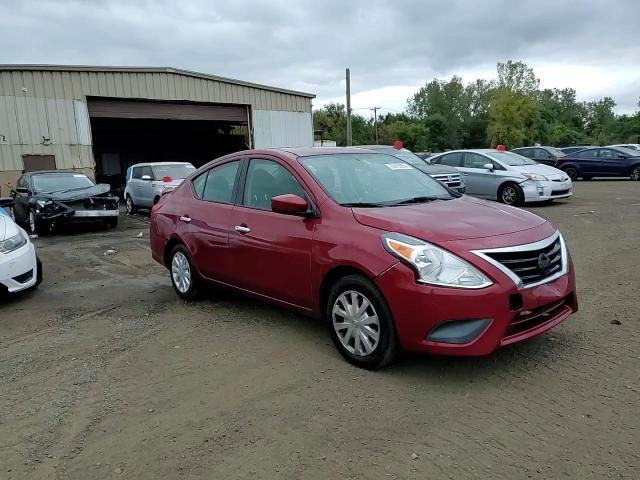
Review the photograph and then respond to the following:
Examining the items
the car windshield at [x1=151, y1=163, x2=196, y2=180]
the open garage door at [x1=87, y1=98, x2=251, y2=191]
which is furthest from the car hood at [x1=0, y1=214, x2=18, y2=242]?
the open garage door at [x1=87, y1=98, x2=251, y2=191]

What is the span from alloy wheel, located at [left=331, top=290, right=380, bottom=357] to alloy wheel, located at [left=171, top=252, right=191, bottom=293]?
239 centimetres

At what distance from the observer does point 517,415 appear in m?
3.20

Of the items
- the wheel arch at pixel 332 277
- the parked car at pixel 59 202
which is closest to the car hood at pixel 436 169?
the parked car at pixel 59 202

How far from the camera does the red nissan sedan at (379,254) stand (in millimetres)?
3492

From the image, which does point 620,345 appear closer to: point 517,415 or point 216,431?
point 517,415

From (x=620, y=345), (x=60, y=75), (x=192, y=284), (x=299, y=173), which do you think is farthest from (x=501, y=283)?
(x=60, y=75)

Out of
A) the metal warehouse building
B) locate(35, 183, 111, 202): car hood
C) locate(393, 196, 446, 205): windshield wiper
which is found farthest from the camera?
the metal warehouse building

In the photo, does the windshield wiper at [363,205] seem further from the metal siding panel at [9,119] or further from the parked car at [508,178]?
the metal siding panel at [9,119]

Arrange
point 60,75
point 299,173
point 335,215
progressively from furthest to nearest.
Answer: point 60,75 < point 299,173 < point 335,215

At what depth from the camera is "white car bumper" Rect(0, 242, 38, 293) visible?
231 inches

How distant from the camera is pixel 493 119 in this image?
67.1 metres

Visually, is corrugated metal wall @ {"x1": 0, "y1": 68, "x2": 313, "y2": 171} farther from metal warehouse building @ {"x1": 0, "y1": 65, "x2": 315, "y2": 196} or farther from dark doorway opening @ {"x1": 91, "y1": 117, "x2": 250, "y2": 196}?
dark doorway opening @ {"x1": 91, "y1": 117, "x2": 250, "y2": 196}

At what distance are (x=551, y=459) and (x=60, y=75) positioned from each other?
64.9ft

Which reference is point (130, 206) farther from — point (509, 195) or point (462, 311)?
point (462, 311)
